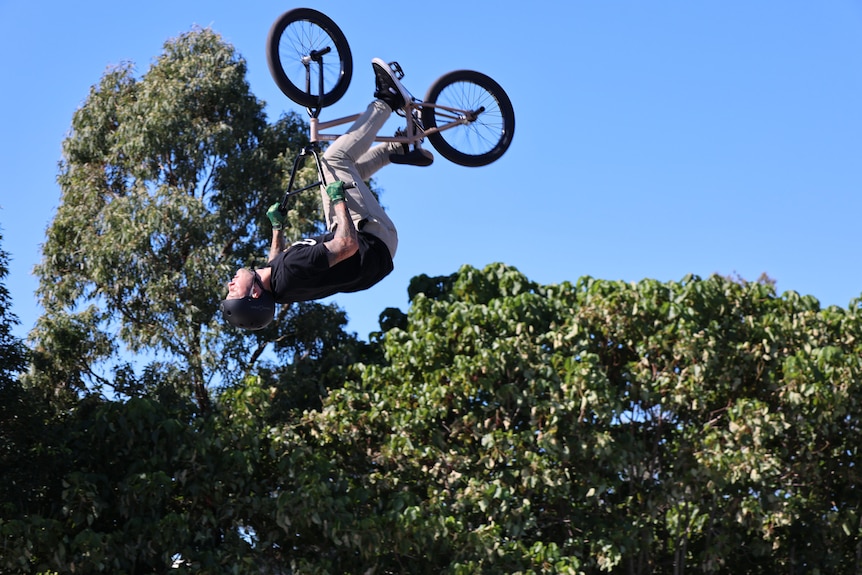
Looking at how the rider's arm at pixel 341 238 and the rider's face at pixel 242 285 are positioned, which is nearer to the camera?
the rider's arm at pixel 341 238

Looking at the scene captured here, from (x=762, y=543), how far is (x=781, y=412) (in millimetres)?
1546

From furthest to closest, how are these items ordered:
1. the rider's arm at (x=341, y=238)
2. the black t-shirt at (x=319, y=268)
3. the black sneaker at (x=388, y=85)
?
the black sneaker at (x=388, y=85)
the black t-shirt at (x=319, y=268)
the rider's arm at (x=341, y=238)

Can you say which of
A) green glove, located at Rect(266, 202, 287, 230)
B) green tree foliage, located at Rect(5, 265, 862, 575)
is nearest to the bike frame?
green glove, located at Rect(266, 202, 287, 230)

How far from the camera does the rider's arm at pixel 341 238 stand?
5.24 m

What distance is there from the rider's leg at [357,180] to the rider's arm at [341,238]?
137mm

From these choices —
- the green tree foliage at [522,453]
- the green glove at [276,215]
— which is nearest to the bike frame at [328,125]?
the green glove at [276,215]

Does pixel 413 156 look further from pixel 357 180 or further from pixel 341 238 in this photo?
pixel 341 238

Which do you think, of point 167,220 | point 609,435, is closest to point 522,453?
point 609,435

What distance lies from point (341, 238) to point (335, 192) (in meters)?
0.22

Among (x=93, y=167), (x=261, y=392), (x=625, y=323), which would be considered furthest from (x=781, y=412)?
(x=93, y=167)

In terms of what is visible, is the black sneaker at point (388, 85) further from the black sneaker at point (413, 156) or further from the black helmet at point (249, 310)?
the black helmet at point (249, 310)

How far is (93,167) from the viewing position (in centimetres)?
1590

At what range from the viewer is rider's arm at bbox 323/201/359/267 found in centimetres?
524

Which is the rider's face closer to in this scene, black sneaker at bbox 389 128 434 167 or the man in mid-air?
the man in mid-air
